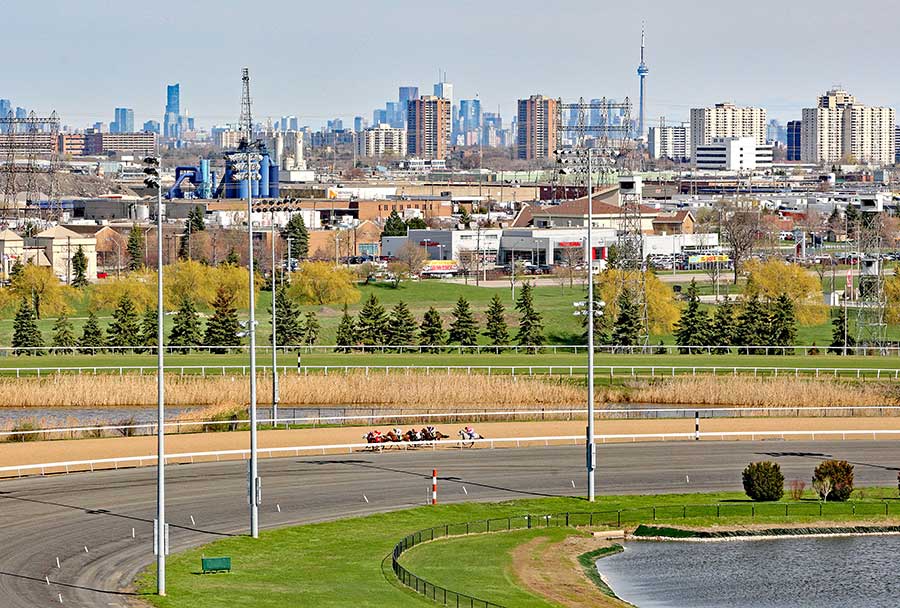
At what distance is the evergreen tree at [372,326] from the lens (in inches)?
3506

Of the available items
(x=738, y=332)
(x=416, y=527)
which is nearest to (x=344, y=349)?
(x=738, y=332)

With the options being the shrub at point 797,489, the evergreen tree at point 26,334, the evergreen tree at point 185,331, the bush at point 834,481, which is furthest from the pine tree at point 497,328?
the bush at point 834,481

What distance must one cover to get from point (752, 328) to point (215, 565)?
192 feet

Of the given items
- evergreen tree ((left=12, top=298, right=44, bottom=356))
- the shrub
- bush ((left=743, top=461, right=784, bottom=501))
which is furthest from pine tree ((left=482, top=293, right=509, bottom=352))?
bush ((left=743, top=461, right=784, bottom=501))

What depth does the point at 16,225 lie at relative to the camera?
16888 cm

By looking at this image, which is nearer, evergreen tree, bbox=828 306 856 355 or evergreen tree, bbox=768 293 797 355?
evergreen tree, bbox=828 306 856 355

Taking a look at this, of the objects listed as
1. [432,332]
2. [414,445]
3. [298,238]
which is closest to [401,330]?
[432,332]

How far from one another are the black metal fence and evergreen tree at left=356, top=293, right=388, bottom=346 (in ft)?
152

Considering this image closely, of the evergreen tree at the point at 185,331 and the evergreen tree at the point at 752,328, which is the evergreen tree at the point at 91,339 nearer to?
the evergreen tree at the point at 185,331

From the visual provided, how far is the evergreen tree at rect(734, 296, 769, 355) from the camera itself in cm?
8831

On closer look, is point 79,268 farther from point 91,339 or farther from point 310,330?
point 91,339

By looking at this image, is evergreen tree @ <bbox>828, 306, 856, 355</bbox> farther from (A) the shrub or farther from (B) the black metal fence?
(B) the black metal fence

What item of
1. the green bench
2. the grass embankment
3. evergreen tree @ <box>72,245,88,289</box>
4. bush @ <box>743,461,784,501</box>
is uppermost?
evergreen tree @ <box>72,245,88,289</box>

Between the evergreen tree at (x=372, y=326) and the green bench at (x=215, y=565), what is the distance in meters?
53.4
